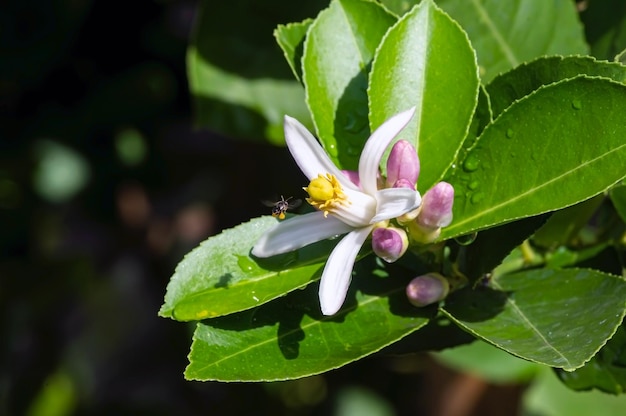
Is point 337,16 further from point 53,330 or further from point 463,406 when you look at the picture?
point 53,330

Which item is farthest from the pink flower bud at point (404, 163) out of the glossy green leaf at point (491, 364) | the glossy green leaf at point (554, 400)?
the glossy green leaf at point (554, 400)

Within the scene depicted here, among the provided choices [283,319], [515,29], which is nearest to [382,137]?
[283,319]

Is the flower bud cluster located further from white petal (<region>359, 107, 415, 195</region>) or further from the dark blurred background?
the dark blurred background

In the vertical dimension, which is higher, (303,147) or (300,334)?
(303,147)

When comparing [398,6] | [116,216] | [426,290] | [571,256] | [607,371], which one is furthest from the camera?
[116,216]

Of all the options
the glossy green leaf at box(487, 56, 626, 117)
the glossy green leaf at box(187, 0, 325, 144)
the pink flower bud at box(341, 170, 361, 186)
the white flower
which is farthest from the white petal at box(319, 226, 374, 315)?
the glossy green leaf at box(187, 0, 325, 144)

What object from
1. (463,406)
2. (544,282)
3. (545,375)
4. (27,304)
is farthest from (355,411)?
(544,282)

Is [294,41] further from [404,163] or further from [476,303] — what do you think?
[476,303]
